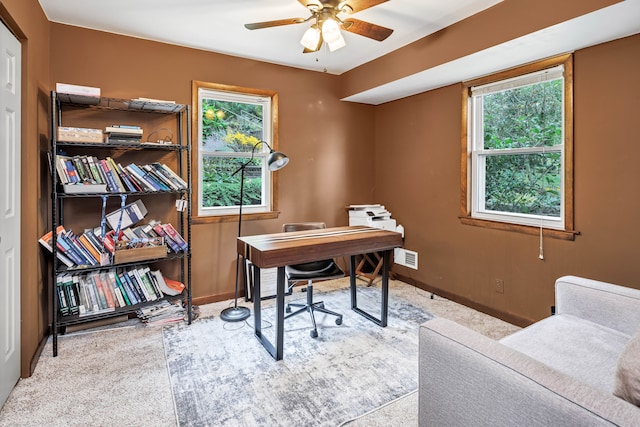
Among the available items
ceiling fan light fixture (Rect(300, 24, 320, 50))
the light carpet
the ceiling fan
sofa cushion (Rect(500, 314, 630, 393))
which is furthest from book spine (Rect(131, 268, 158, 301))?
sofa cushion (Rect(500, 314, 630, 393))

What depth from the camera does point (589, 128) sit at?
2.55 m

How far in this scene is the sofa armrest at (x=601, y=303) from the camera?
70.2 inches

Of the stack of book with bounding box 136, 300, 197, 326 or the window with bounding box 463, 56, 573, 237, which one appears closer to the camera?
the window with bounding box 463, 56, 573, 237

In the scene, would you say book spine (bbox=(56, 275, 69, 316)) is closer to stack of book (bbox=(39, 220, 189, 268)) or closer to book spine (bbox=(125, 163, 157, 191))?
stack of book (bbox=(39, 220, 189, 268))

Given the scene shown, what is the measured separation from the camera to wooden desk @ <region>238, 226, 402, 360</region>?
7.84 feet

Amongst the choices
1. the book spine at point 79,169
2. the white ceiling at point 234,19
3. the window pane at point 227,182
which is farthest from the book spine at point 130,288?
the white ceiling at point 234,19

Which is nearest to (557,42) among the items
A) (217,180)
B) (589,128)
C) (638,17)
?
(638,17)

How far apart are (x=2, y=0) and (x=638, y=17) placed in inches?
136

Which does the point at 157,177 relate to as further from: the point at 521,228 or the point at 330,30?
the point at 521,228

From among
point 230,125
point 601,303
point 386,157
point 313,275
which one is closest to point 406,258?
point 386,157

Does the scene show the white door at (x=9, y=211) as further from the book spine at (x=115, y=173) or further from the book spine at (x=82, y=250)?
the book spine at (x=115, y=173)

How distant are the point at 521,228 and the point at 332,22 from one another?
2241 mm

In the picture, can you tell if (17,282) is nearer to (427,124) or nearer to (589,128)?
(427,124)

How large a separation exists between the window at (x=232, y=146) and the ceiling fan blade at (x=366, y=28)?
59.2 inches
